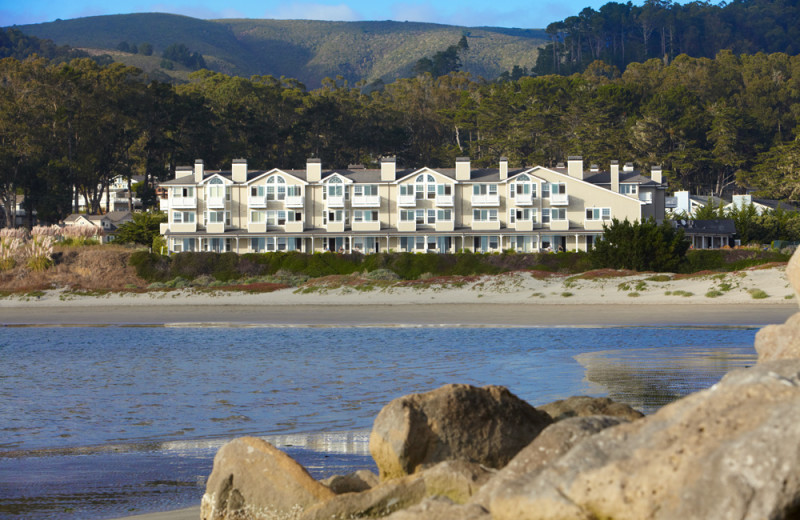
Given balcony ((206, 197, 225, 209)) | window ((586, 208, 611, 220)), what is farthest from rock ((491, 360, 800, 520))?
balcony ((206, 197, 225, 209))

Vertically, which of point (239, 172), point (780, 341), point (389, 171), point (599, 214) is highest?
point (239, 172)

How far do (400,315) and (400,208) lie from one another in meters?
39.1

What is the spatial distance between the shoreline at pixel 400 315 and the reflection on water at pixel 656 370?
875 cm

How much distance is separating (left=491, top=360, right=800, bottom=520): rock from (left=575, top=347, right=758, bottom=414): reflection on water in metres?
7.42

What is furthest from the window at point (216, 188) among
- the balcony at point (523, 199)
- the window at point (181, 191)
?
the balcony at point (523, 199)

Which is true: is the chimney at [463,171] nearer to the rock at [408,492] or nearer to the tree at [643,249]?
the tree at [643,249]

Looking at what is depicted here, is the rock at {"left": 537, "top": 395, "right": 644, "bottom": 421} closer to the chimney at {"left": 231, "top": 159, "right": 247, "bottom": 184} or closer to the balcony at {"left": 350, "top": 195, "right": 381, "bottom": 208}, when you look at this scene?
the balcony at {"left": 350, "top": 195, "right": 381, "bottom": 208}

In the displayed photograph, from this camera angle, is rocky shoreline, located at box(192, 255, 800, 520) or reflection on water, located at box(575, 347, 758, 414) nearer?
rocky shoreline, located at box(192, 255, 800, 520)

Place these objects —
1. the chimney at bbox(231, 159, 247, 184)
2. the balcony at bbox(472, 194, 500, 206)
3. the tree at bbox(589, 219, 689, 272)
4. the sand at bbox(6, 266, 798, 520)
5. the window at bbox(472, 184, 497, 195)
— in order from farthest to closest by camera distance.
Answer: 1. the chimney at bbox(231, 159, 247, 184)
2. the window at bbox(472, 184, 497, 195)
3. the balcony at bbox(472, 194, 500, 206)
4. the tree at bbox(589, 219, 689, 272)
5. the sand at bbox(6, 266, 798, 520)

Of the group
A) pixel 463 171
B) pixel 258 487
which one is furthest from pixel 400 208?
pixel 258 487

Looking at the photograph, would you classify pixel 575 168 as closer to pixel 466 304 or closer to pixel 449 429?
pixel 466 304

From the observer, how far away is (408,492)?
6.98m

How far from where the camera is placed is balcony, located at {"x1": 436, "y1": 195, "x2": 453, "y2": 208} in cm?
7306

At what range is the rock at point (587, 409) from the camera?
8523mm
